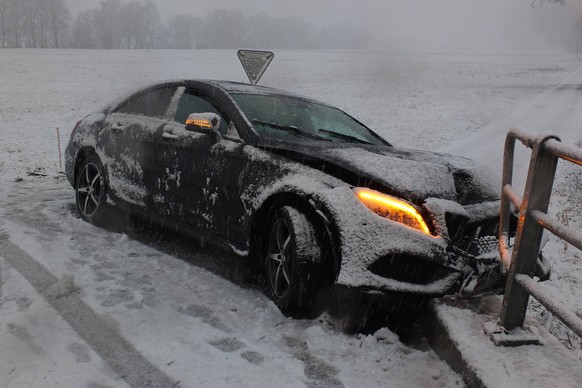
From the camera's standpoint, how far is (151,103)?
201 inches

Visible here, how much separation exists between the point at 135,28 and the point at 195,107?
105 meters

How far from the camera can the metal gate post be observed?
2535mm

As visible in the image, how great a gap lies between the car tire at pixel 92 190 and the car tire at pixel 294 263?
2.36m

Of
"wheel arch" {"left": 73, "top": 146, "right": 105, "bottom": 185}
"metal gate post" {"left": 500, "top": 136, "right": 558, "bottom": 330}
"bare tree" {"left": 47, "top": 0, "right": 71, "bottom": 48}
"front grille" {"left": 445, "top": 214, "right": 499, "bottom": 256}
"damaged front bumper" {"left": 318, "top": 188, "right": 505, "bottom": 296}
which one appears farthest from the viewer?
"bare tree" {"left": 47, "top": 0, "right": 71, "bottom": 48}

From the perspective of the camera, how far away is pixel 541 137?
2.53 m

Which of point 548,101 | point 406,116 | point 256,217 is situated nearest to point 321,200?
point 256,217

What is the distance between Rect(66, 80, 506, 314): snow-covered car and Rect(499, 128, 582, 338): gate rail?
333 millimetres

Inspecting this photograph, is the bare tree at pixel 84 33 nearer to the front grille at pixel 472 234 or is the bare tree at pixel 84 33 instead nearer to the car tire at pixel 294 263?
the car tire at pixel 294 263

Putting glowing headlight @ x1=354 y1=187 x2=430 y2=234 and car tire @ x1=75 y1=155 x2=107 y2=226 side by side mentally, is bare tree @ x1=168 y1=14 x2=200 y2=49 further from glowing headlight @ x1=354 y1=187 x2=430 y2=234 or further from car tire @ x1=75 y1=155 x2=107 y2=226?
glowing headlight @ x1=354 y1=187 x2=430 y2=234

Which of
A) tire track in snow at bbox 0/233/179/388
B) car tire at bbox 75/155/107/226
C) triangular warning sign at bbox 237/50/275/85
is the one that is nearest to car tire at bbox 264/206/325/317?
tire track in snow at bbox 0/233/179/388

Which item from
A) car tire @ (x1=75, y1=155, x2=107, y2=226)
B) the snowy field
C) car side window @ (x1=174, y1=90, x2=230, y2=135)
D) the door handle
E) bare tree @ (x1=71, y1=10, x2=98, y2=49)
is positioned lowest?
the snowy field

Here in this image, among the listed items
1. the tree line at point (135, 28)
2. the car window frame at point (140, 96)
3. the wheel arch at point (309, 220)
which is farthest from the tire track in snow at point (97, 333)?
the tree line at point (135, 28)

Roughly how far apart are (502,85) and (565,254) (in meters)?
29.1

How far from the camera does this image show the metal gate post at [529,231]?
254 cm
